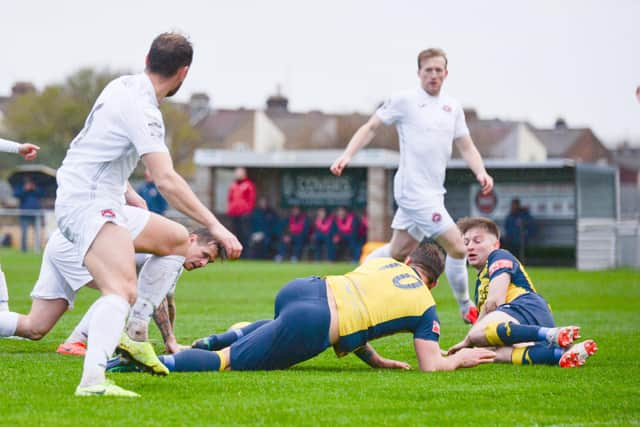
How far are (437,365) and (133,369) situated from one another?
2.02m

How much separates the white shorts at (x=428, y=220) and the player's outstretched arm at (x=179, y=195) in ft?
18.3

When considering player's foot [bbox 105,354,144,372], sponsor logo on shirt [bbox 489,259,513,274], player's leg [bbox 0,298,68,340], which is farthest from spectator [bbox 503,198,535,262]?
player's foot [bbox 105,354,144,372]

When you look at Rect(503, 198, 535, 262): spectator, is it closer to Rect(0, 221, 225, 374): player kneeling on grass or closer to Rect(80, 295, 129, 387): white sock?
Result: Rect(0, 221, 225, 374): player kneeling on grass

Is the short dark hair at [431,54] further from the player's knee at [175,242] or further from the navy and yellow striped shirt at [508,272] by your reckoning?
the player's knee at [175,242]

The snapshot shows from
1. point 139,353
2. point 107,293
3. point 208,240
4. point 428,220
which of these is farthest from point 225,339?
point 428,220

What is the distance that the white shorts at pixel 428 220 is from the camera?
1135cm

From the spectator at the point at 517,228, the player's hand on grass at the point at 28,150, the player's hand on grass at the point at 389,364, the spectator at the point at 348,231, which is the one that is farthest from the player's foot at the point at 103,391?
the spectator at the point at 348,231

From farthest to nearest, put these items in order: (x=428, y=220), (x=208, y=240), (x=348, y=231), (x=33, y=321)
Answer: (x=348, y=231) < (x=428, y=220) < (x=33, y=321) < (x=208, y=240)

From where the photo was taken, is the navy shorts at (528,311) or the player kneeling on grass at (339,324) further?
the navy shorts at (528,311)

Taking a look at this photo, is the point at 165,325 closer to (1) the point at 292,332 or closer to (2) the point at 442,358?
(1) the point at 292,332

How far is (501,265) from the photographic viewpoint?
824cm

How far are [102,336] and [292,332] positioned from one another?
4.45ft

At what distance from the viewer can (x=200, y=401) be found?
5.75m

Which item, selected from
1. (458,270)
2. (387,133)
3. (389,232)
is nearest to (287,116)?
(387,133)
